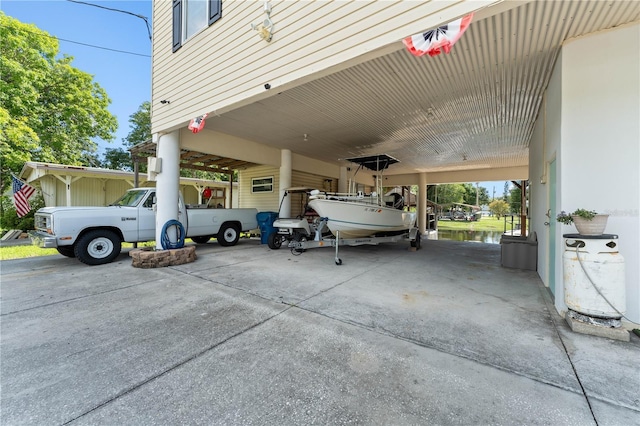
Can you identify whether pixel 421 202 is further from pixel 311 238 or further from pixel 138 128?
pixel 138 128

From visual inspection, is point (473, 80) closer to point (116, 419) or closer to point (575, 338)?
point (575, 338)

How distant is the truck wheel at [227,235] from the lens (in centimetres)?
842

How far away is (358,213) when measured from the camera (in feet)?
21.5

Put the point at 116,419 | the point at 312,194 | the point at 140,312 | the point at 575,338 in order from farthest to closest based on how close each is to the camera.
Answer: the point at 312,194
the point at 140,312
the point at 575,338
the point at 116,419

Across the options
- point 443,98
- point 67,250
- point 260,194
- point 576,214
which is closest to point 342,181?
point 260,194

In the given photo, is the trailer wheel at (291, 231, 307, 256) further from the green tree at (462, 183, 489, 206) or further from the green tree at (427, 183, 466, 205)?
the green tree at (462, 183, 489, 206)

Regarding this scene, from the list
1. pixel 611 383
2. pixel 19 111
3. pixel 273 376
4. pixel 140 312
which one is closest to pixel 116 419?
pixel 273 376

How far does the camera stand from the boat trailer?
6515 mm

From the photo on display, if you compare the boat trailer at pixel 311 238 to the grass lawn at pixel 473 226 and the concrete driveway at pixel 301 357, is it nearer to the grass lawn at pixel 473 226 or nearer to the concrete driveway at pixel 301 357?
the concrete driveway at pixel 301 357

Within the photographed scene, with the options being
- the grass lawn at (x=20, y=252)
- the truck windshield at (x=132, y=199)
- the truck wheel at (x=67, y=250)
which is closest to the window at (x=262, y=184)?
the truck windshield at (x=132, y=199)

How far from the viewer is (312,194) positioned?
20.8 feet

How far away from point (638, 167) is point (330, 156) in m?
8.43

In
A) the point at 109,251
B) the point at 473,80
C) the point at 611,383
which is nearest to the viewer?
the point at 611,383

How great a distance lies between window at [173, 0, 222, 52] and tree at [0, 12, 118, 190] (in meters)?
8.17
